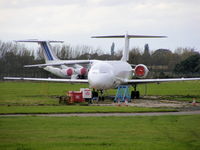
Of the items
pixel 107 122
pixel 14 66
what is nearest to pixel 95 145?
pixel 107 122

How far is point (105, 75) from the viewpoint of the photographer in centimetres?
3522

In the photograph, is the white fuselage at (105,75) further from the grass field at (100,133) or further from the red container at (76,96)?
the grass field at (100,133)

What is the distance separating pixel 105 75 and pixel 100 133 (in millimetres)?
19081

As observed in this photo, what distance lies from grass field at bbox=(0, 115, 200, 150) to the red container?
36.4ft

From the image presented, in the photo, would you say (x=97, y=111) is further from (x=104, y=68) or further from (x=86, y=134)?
(x=104, y=68)

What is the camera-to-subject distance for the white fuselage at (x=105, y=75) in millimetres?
34844

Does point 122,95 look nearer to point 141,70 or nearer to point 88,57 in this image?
point 141,70

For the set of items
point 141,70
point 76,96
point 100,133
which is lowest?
point 100,133

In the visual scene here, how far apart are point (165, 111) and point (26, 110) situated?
278 inches

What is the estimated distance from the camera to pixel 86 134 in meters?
16.0

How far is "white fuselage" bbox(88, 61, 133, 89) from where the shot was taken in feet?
114

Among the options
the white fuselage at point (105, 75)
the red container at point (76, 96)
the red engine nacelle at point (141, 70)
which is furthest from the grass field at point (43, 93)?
the red engine nacelle at point (141, 70)

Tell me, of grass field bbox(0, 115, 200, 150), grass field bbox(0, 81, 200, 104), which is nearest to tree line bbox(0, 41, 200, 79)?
grass field bbox(0, 81, 200, 104)

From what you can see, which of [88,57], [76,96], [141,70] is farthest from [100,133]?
[88,57]
